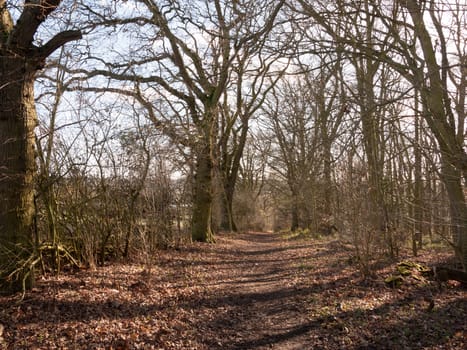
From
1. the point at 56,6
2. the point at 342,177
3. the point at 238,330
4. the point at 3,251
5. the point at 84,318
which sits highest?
the point at 56,6

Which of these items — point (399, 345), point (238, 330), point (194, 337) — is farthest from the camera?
point (238, 330)

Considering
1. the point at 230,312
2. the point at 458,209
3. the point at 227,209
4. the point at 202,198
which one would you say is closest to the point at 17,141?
the point at 230,312

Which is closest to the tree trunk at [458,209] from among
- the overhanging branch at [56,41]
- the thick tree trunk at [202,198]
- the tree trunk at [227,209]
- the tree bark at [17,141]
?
the overhanging branch at [56,41]

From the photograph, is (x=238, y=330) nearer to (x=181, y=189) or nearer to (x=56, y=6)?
(x=56, y=6)

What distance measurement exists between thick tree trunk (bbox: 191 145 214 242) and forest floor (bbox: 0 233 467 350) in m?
5.75

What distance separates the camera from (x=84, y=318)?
5.02m

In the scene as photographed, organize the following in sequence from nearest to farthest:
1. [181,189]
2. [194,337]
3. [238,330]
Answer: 1. [194,337]
2. [238,330]
3. [181,189]

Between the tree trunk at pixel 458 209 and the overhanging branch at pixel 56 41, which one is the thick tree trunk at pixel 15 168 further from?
the tree trunk at pixel 458 209

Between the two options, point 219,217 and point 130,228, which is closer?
point 130,228

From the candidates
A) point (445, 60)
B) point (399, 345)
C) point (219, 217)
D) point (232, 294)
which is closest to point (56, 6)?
point (232, 294)

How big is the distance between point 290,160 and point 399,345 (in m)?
19.7

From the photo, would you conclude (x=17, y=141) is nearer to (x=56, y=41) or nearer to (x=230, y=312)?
(x=56, y=41)

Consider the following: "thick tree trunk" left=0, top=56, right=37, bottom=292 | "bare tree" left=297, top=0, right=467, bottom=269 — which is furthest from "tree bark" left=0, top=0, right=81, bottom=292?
"bare tree" left=297, top=0, right=467, bottom=269

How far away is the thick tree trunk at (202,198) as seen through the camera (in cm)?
1412
